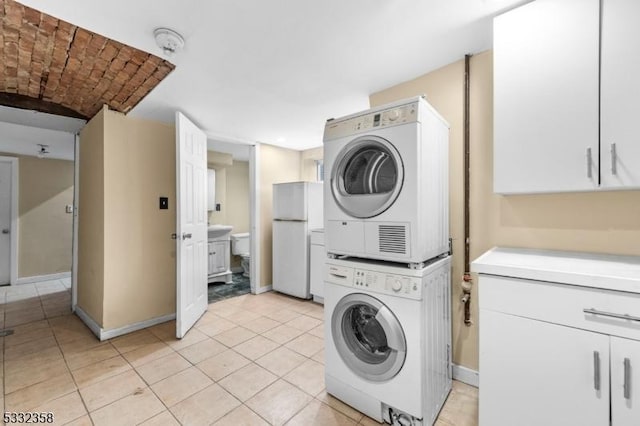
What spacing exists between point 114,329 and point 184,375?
1.17 m

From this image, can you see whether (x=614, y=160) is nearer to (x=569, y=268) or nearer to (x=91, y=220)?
(x=569, y=268)

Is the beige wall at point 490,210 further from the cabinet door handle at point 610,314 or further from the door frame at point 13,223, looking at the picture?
the door frame at point 13,223

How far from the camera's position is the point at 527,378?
1.12 metres

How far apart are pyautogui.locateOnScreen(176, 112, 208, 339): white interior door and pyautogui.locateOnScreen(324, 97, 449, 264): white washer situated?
1546mm

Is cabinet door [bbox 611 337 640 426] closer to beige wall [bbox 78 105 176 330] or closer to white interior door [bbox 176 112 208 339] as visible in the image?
white interior door [bbox 176 112 208 339]

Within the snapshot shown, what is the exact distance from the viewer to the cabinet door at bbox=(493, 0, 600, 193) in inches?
48.9

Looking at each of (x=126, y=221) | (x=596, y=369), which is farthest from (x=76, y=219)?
(x=596, y=369)

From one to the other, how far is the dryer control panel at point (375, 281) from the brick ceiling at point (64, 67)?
1837 millimetres

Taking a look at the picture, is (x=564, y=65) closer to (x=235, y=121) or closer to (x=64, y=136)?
(x=235, y=121)

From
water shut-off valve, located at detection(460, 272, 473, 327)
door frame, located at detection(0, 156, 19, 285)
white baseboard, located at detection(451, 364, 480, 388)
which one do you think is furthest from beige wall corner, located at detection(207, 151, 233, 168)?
white baseboard, located at detection(451, 364, 480, 388)

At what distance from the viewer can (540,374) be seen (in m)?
1.09

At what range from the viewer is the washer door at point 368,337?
1.44 metres

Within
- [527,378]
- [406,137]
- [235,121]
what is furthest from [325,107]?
[527,378]

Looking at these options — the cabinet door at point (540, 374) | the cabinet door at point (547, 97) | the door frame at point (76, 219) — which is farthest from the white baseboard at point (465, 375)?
the door frame at point (76, 219)
